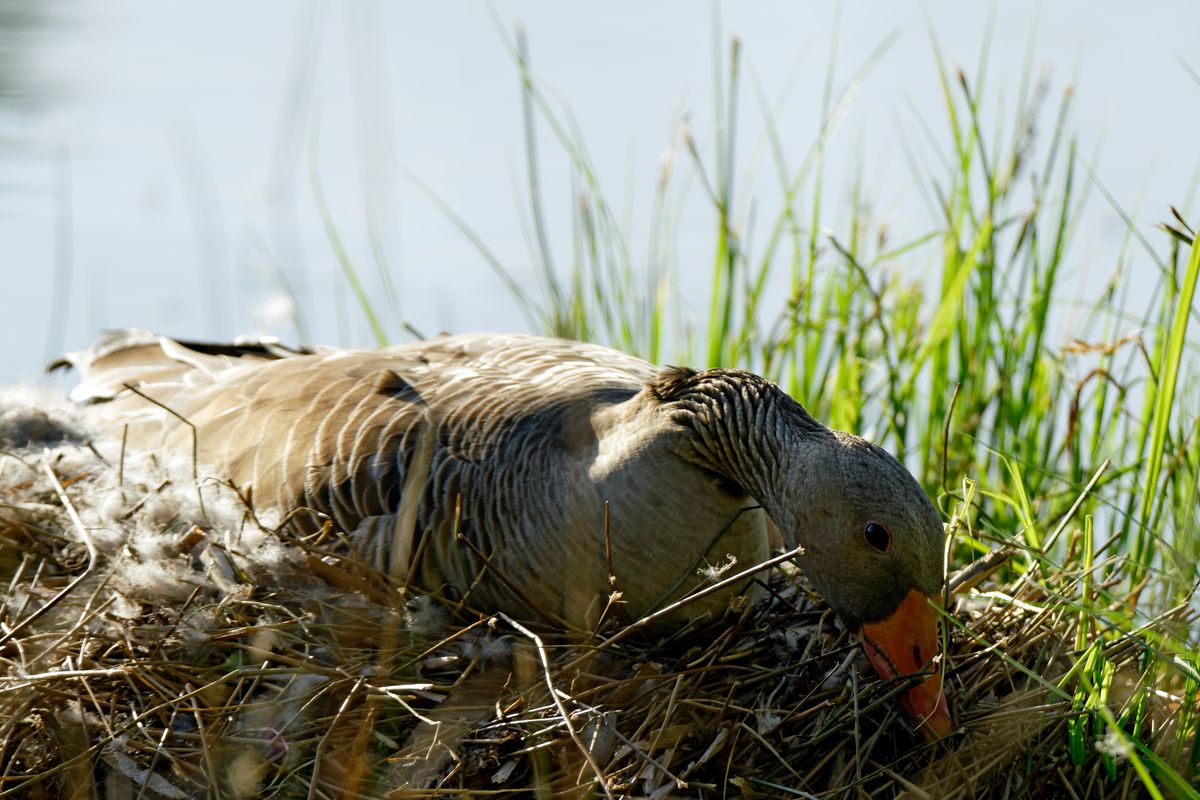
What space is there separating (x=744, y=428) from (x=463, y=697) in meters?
1.28

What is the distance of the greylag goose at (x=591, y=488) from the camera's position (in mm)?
3977

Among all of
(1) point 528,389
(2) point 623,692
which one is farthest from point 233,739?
(1) point 528,389

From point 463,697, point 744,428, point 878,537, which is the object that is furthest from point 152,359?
point 878,537

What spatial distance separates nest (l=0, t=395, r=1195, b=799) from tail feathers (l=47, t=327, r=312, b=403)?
5.36 ft

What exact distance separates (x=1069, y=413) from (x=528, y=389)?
2536 millimetres

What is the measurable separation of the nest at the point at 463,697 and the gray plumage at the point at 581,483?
19 cm

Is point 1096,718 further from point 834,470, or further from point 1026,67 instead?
point 1026,67

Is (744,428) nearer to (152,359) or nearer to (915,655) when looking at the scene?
(915,655)

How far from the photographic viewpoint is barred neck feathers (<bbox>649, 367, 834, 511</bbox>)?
4219 mm

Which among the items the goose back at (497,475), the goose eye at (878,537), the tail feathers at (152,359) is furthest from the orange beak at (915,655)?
the tail feathers at (152,359)

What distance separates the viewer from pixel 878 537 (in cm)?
391

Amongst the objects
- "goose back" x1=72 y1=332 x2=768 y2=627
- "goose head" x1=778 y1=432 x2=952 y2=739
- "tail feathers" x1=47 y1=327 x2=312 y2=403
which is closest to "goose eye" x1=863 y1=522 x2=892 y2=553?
"goose head" x1=778 y1=432 x2=952 y2=739

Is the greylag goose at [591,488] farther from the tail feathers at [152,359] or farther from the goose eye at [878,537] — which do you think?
the tail feathers at [152,359]

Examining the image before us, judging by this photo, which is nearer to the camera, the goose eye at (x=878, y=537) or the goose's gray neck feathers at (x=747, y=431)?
the goose eye at (x=878, y=537)
